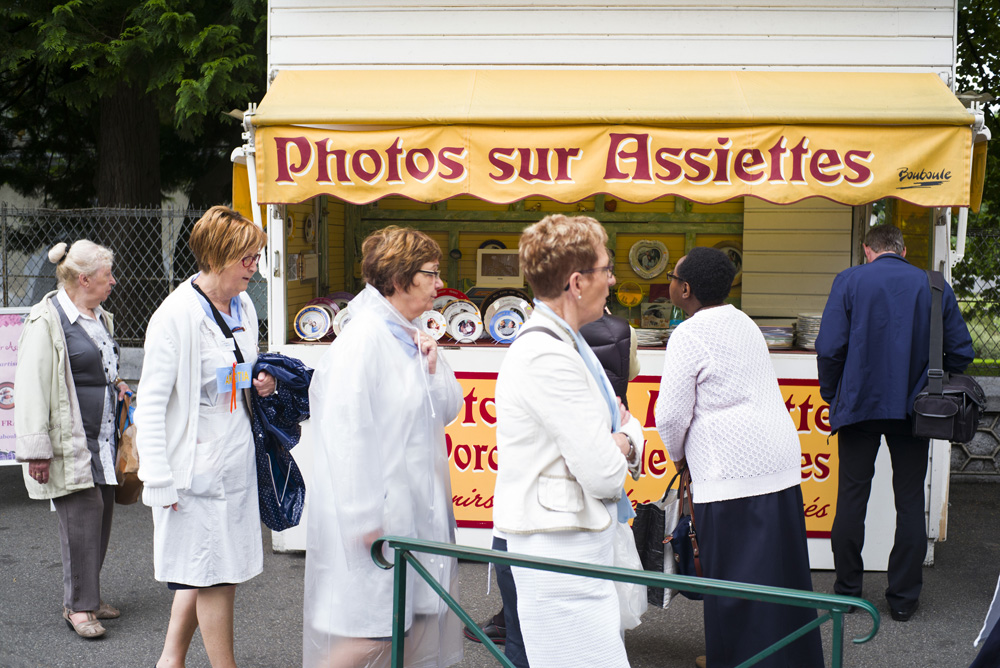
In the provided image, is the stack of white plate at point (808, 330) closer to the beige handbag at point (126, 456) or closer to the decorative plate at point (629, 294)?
the decorative plate at point (629, 294)

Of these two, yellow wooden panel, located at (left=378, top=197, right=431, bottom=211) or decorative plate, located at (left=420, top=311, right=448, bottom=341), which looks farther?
yellow wooden panel, located at (left=378, top=197, right=431, bottom=211)

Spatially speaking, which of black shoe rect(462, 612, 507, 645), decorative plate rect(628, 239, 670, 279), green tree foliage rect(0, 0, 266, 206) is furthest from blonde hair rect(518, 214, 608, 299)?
green tree foliage rect(0, 0, 266, 206)

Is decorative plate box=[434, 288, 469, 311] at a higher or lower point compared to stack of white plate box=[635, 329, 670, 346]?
higher

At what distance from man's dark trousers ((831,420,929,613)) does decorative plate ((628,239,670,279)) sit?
2716 mm

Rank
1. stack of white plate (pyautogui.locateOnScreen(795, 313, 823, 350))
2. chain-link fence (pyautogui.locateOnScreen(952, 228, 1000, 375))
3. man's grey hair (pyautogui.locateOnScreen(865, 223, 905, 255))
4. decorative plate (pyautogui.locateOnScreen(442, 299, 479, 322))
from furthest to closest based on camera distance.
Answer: chain-link fence (pyautogui.locateOnScreen(952, 228, 1000, 375)) → decorative plate (pyautogui.locateOnScreen(442, 299, 479, 322)) → stack of white plate (pyautogui.locateOnScreen(795, 313, 823, 350)) → man's grey hair (pyautogui.locateOnScreen(865, 223, 905, 255))

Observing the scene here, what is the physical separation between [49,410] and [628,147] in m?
3.10

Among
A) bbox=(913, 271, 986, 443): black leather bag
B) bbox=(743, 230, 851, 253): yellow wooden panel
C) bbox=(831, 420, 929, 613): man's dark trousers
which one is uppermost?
bbox=(743, 230, 851, 253): yellow wooden panel

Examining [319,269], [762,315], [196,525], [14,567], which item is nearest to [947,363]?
[762,315]

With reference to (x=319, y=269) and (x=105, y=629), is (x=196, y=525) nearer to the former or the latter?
(x=105, y=629)

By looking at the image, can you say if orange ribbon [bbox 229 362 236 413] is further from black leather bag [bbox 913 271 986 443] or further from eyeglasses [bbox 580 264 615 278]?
black leather bag [bbox 913 271 986 443]

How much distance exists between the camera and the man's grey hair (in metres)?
4.57

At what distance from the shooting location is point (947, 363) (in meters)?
4.46


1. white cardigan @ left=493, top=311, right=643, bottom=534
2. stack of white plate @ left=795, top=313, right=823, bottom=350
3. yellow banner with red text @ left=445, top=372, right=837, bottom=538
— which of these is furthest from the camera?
stack of white plate @ left=795, top=313, right=823, bottom=350

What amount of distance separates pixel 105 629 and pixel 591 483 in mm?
3019
